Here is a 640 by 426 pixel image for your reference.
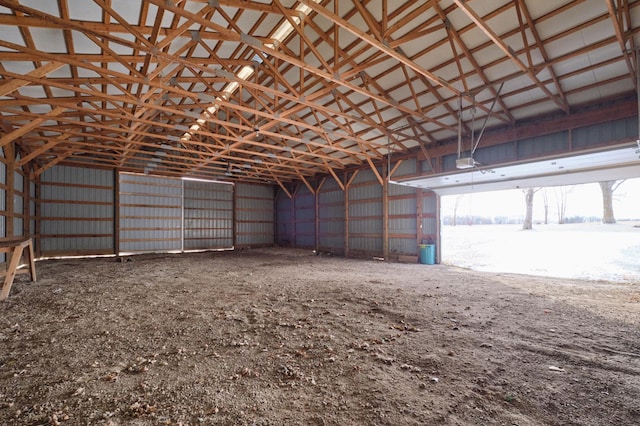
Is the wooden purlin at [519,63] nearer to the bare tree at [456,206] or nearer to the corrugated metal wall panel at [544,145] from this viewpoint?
the corrugated metal wall panel at [544,145]

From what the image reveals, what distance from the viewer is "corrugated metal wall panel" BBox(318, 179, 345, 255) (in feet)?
57.8

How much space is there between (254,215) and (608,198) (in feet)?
87.4

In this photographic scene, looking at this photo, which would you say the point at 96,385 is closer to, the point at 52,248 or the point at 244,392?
the point at 244,392

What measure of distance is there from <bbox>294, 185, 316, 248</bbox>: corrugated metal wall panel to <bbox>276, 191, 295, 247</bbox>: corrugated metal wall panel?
1.84 feet

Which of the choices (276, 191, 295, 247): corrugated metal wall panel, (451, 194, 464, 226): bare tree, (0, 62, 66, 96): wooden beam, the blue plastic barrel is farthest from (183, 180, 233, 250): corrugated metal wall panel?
(451, 194, 464, 226): bare tree

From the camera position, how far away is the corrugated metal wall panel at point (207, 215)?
62.3 ft

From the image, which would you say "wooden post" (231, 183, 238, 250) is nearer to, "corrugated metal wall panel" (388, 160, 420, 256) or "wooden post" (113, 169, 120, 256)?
"wooden post" (113, 169, 120, 256)

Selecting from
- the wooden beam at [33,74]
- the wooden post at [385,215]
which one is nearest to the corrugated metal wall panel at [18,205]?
the wooden beam at [33,74]

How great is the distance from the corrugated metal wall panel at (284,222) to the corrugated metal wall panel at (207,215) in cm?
368

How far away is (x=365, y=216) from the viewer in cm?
1593

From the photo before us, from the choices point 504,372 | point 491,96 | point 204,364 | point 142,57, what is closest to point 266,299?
point 204,364

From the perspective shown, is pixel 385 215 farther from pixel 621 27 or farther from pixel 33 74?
pixel 33 74

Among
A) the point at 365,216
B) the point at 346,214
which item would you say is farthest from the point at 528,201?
the point at 346,214

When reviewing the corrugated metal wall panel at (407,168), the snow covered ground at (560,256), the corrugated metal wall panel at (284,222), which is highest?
the corrugated metal wall panel at (407,168)
